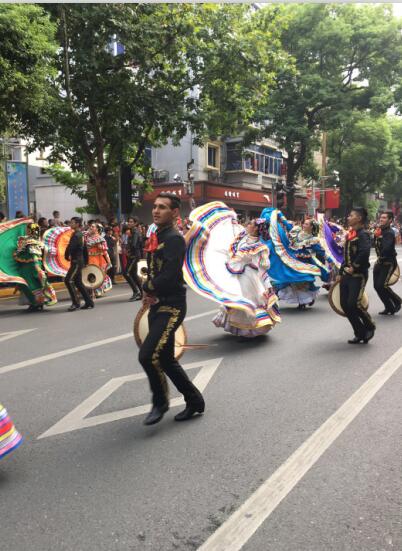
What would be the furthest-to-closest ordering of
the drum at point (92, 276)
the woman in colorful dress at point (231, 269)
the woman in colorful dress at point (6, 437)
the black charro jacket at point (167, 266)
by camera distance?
the drum at point (92, 276) → the woman in colorful dress at point (231, 269) → the black charro jacket at point (167, 266) → the woman in colorful dress at point (6, 437)

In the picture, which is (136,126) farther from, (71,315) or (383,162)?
(383,162)

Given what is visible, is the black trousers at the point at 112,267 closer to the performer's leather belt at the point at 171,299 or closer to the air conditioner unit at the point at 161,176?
the performer's leather belt at the point at 171,299

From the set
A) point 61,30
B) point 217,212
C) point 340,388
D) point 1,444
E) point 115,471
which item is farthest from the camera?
point 61,30

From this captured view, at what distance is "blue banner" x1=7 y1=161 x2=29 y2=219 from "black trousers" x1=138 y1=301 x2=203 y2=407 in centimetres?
1196

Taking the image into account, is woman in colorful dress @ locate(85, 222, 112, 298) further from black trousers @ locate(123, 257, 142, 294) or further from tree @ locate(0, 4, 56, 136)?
tree @ locate(0, 4, 56, 136)

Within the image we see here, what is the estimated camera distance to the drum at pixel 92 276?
1167 centimetres

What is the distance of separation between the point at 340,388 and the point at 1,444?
3.15 m

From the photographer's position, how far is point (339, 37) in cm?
2622

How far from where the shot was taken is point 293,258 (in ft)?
31.2

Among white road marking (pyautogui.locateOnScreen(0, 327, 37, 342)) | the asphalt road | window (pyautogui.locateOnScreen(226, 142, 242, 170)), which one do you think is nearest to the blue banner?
white road marking (pyautogui.locateOnScreen(0, 327, 37, 342))

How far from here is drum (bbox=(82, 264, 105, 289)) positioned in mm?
11672

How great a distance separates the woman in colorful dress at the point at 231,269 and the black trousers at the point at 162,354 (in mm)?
2244

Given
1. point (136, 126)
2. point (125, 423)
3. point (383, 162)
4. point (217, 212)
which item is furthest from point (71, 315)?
point (383, 162)

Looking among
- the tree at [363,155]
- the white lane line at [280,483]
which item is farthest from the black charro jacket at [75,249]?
the tree at [363,155]
